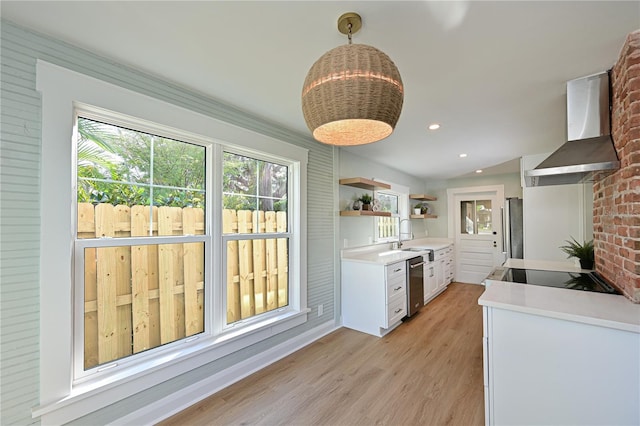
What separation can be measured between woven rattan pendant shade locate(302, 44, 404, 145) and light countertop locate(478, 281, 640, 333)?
1.30m

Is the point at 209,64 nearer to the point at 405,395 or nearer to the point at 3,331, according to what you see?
the point at 3,331

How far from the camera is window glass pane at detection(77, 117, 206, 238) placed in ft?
5.53

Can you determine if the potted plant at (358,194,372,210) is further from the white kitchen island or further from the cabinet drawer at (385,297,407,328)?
the white kitchen island

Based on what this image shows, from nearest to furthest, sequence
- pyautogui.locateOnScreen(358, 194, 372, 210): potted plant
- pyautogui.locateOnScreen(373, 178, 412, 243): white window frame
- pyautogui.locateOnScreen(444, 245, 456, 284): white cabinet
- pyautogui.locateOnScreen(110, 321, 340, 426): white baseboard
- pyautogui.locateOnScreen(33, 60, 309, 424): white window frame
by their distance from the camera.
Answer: pyautogui.locateOnScreen(33, 60, 309, 424): white window frame
pyautogui.locateOnScreen(110, 321, 340, 426): white baseboard
pyautogui.locateOnScreen(358, 194, 372, 210): potted plant
pyautogui.locateOnScreen(373, 178, 412, 243): white window frame
pyautogui.locateOnScreen(444, 245, 456, 284): white cabinet

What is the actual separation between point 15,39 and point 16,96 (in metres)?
0.30

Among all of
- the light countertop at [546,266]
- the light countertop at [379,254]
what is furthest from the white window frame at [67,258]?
the light countertop at [546,266]

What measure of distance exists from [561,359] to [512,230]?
4.43m

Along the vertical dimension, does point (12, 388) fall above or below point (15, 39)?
below

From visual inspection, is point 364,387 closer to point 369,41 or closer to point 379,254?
point 379,254

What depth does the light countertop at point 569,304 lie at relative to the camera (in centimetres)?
128

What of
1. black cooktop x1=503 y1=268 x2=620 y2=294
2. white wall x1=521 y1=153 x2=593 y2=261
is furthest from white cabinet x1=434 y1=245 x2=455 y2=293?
black cooktop x1=503 y1=268 x2=620 y2=294

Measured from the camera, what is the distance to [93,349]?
5.53 feet

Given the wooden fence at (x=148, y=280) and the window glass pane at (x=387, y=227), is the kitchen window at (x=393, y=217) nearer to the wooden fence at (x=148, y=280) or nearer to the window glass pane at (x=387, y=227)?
the window glass pane at (x=387, y=227)

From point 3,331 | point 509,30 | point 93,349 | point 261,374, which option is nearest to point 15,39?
point 3,331
